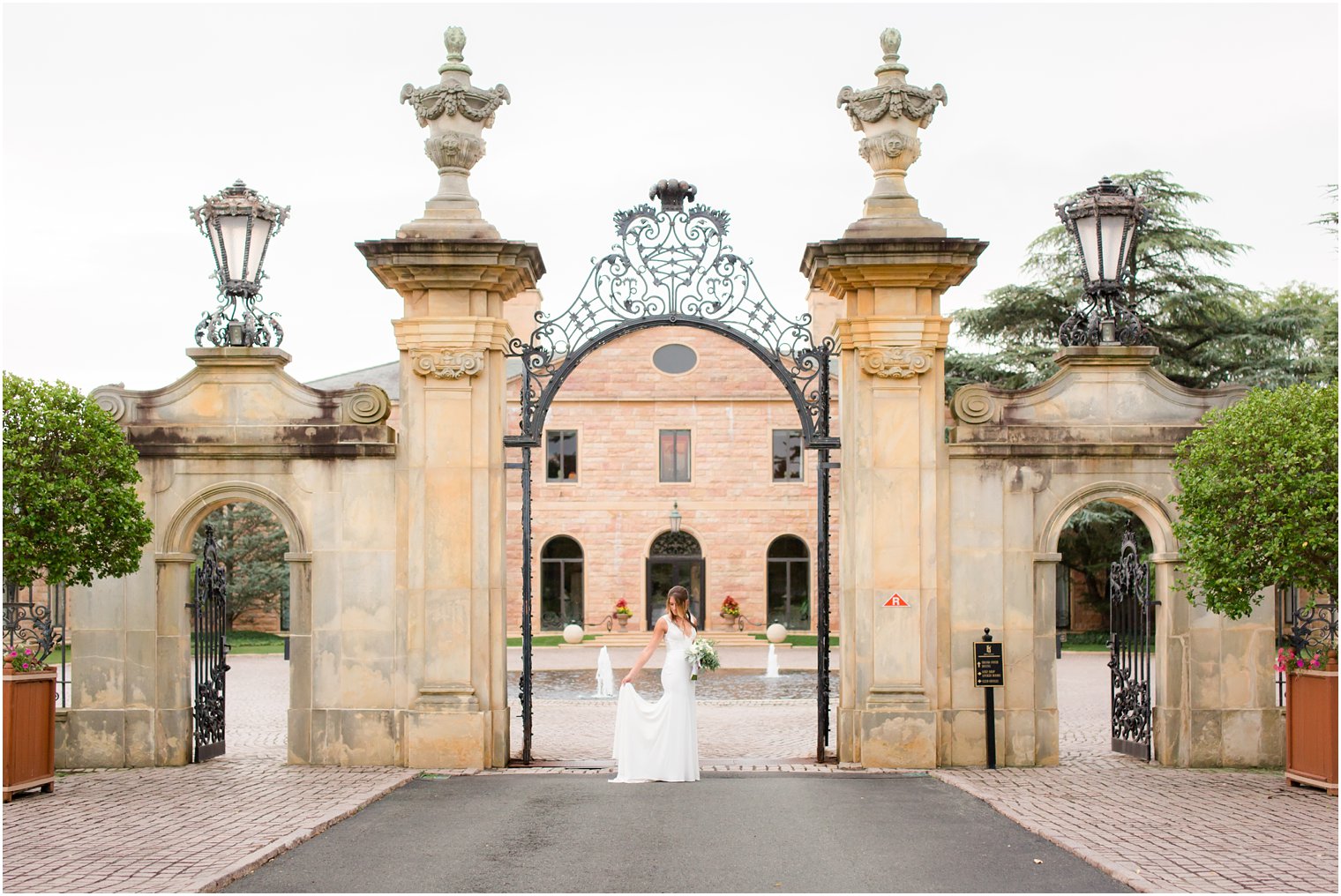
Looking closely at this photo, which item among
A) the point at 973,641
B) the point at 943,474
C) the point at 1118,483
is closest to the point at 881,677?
the point at 973,641

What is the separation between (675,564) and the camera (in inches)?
1580

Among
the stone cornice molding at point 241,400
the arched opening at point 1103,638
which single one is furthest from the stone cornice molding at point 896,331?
the stone cornice molding at point 241,400

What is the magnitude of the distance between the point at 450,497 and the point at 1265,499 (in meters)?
6.55

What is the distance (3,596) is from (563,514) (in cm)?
2910

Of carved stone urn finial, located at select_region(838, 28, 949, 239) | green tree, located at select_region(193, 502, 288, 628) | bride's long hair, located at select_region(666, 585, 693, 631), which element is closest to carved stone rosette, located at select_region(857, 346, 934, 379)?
carved stone urn finial, located at select_region(838, 28, 949, 239)

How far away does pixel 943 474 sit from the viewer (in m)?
12.4

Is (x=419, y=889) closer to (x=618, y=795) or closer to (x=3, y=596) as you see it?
(x=618, y=795)

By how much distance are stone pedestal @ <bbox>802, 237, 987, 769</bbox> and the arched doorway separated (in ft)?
90.6

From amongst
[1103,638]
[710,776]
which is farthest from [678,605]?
[1103,638]

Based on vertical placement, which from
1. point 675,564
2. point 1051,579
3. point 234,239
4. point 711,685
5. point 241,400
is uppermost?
point 234,239

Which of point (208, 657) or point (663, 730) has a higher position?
point (208, 657)

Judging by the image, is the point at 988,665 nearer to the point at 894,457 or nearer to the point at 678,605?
the point at 894,457

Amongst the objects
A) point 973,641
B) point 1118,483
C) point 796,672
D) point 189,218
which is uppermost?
point 189,218

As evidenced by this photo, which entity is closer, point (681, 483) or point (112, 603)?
point (112, 603)
